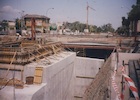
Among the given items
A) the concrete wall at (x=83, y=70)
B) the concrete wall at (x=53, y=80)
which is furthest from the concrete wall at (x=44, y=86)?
the concrete wall at (x=83, y=70)

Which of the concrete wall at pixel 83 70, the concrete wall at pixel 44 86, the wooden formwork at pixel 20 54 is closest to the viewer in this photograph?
the concrete wall at pixel 44 86

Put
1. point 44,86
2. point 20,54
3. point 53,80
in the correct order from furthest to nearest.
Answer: point 53,80 → point 20,54 → point 44,86

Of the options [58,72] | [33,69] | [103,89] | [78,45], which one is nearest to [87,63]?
[78,45]

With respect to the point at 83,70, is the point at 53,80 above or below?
above

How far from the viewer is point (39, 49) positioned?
1457 centimetres

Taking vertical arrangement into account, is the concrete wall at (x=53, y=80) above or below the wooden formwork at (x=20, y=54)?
below

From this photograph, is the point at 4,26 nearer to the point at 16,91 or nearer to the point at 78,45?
the point at 78,45

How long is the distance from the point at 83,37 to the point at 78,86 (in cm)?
1159

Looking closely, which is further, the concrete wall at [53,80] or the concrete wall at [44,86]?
the concrete wall at [53,80]

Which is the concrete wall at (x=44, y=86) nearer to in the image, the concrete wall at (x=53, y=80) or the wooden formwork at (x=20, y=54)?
the concrete wall at (x=53, y=80)

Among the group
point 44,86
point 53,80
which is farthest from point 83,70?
point 44,86

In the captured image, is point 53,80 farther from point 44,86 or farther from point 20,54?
point 20,54

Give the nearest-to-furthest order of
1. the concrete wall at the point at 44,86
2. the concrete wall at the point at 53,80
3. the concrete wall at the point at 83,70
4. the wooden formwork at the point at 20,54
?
the concrete wall at the point at 44,86
the concrete wall at the point at 53,80
the wooden formwork at the point at 20,54
the concrete wall at the point at 83,70

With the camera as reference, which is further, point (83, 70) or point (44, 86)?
point (83, 70)
